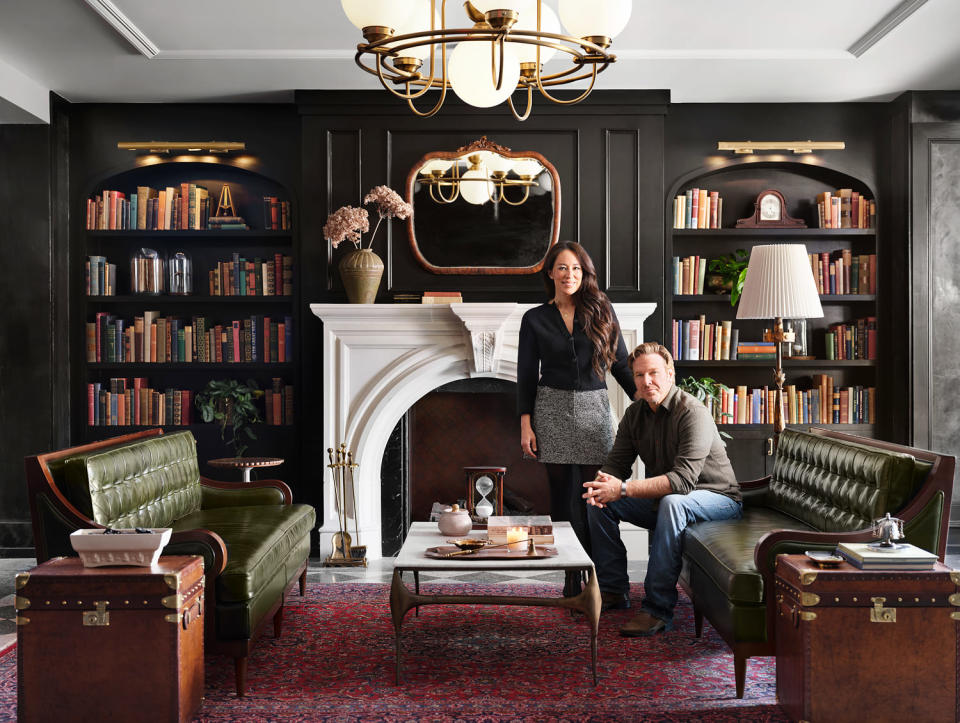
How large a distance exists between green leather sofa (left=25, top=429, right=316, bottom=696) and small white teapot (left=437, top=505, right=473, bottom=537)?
2.16 ft

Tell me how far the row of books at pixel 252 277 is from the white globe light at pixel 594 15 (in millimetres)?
3440

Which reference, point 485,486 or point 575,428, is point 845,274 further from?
point 485,486

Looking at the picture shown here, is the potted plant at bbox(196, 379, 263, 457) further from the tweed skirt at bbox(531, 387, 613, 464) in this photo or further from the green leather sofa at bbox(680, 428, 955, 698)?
the green leather sofa at bbox(680, 428, 955, 698)

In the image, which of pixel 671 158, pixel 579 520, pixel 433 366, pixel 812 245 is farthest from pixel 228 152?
pixel 812 245

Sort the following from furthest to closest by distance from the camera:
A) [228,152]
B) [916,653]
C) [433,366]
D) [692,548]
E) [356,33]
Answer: [228,152] < [433,366] < [356,33] < [692,548] < [916,653]

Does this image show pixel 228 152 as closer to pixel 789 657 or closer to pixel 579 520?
pixel 579 520

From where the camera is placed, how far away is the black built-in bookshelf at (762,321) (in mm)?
5652

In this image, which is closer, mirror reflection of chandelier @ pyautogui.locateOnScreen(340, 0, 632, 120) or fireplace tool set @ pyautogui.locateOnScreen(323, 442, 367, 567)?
mirror reflection of chandelier @ pyautogui.locateOnScreen(340, 0, 632, 120)

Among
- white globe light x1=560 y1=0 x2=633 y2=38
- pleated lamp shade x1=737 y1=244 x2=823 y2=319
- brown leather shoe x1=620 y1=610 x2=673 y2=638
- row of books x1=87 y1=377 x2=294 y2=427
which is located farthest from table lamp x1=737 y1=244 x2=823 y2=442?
row of books x1=87 y1=377 x2=294 y2=427

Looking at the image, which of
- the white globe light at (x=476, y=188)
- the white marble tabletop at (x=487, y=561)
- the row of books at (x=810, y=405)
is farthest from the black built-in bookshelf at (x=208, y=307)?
the row of books at (x=810, y=405)

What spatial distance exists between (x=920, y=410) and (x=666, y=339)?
1.58m

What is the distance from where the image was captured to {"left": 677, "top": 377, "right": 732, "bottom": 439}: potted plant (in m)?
5.45

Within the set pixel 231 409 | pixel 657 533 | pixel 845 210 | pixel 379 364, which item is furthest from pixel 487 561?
pixel 845 210

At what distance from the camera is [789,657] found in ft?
8.71
